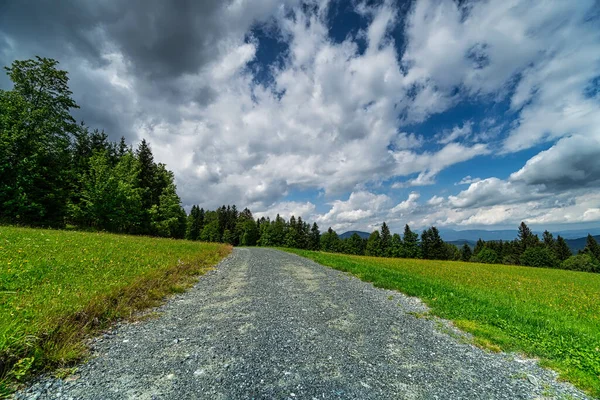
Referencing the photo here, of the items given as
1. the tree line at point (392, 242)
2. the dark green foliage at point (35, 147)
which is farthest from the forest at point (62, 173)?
the tree line at point (392, 242)

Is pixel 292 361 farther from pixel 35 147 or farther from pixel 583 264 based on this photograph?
pixel 583 264

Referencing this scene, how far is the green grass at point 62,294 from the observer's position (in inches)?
159

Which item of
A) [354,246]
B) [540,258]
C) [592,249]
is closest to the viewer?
[540,258]

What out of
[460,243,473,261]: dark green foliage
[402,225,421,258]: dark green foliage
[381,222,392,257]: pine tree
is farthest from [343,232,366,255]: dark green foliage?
[460,243,473,261]: dark green foliage

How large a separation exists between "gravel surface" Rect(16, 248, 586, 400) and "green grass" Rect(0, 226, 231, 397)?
48 cm

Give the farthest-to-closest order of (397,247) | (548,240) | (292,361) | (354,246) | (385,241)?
(354,246) < (385,241) < (548,240) < (397,247) < (292,361)

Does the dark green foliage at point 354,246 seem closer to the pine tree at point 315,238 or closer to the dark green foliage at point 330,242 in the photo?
the dark green foliage at point 330,242

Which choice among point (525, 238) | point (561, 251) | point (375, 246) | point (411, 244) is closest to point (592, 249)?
point (561, 251)

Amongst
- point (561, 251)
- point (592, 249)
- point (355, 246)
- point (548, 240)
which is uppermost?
point (548, 240)

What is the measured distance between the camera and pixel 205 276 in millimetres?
13141

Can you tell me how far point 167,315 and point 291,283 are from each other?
19.3ft

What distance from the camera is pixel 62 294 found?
6.40 metres

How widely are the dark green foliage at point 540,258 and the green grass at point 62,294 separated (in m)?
92.9

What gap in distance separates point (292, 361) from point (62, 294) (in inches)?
249
